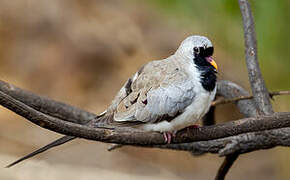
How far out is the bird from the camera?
2023mm

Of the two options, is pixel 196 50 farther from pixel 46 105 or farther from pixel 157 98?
pixel 46 105

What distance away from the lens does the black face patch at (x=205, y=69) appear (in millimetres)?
2055

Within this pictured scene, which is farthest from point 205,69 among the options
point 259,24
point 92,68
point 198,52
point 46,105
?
point 92,68

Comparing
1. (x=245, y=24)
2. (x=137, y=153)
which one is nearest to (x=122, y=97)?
(x=245, y=24)

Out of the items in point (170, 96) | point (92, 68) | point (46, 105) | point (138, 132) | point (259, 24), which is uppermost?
point (92, 68)

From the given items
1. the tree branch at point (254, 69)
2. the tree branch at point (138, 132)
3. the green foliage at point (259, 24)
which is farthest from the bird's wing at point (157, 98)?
the green foliage at point (259, 24)

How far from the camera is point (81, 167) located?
4.12 metres

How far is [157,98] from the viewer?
6.67 feet

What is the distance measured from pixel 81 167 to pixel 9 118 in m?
0.91

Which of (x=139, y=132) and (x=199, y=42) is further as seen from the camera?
(x=199, y=42)

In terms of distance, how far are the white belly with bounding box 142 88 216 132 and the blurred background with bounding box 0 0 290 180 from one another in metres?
2.05

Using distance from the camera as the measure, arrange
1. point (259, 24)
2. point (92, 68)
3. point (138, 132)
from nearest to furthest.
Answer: point (138, 132) → point (259, 24) → point (92, 68)

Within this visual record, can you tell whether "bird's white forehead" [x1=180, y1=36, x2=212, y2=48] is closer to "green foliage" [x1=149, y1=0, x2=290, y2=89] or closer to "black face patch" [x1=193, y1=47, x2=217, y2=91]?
"black face patch" [x1=193, y1=47, x2=217, y2=91]

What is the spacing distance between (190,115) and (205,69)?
0.19 metres
